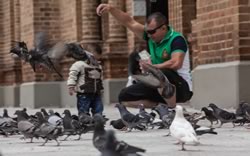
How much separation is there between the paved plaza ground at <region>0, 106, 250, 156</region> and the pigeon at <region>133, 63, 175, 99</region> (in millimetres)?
654

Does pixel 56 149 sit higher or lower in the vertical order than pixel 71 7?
lower

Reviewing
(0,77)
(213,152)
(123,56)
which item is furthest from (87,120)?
(0,77)

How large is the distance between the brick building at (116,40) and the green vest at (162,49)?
7.15 metres

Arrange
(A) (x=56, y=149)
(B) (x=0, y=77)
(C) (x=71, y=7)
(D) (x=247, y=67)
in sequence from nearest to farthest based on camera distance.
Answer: (A) (x=56, y=149), (D) (x=247, y=67), (C) (x=71, y=7), (B) (x=0, y=77)

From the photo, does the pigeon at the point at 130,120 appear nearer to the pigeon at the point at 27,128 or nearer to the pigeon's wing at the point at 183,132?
the pigeon at the point at 27,128

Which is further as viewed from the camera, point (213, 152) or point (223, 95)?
point (223, 95)

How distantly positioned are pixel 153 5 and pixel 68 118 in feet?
50.0

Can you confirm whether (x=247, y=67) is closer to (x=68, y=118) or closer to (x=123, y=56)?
(x=68, y=118)

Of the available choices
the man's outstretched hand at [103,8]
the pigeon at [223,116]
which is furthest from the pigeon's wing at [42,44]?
the man's outstretched hand at [103,8]

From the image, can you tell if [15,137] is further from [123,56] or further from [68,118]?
[123,56]

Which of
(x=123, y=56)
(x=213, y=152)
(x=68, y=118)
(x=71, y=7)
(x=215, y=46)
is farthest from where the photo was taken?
(x=71, y=7)

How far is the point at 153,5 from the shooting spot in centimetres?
2691

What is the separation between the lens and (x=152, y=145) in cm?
1045

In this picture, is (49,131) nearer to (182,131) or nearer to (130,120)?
(182,131)
